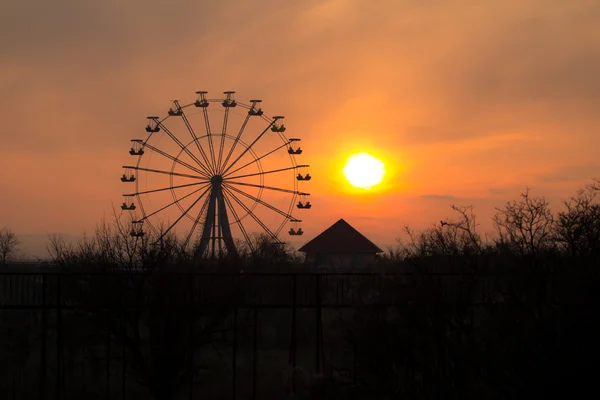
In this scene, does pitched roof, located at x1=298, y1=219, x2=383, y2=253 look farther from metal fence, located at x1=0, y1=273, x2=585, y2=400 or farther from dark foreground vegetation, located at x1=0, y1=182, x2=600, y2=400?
dark foreground vegetation, located at x1=0, y1=182, x2=600, y2=400

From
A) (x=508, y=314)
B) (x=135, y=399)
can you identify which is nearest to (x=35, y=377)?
(x=135, y=399)

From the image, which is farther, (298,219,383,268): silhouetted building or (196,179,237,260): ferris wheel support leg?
(298,219,383,268): silhouetted building

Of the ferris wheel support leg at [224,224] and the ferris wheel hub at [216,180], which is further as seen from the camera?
the ferris wheel hub at [216,180]

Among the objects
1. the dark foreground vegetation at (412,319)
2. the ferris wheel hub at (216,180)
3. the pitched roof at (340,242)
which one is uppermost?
the ferris wheel hub at (216,180)

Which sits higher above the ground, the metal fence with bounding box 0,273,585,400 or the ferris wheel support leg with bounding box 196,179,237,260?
the ferris wheel support leg with bounding box 196,179,237,260

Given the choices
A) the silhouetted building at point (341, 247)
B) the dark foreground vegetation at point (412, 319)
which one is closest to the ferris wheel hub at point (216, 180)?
the dark foreground vegetation at point (412, 319)

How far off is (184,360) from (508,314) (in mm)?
8606

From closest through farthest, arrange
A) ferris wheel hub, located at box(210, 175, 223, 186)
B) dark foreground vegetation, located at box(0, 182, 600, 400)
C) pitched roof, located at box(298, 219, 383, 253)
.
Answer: dark foreground vegetation, located at box(0, 182, 600, 400) → ferris wheel hub, located at box(210, 175, 223, 186) → pitched roof, located at box(298, 219, 383, 253)

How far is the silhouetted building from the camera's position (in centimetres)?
8488

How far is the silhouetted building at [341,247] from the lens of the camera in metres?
84.9

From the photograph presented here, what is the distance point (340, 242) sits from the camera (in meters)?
87.1

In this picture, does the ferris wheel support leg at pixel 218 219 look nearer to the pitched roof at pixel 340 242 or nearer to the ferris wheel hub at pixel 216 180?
the ferris wheel hub at pixel 216 180

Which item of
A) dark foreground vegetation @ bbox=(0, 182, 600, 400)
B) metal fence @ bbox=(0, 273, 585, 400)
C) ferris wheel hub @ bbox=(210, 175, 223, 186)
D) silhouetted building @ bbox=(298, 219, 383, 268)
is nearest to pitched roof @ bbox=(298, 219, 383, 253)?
silhouetted building @ bbox=(298, 219, 383, 268)

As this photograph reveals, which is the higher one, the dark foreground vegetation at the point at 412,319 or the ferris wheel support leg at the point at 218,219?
the ferris wheel support leg at the point at 218,219
